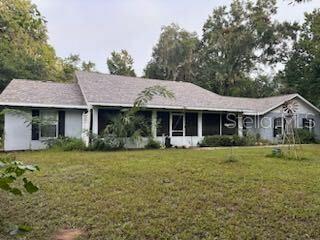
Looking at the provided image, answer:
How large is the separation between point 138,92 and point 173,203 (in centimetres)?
1374

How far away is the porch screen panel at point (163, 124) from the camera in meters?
18.6

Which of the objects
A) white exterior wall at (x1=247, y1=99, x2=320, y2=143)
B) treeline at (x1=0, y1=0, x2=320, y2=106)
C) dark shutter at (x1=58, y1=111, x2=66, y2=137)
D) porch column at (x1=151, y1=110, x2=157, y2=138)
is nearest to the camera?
dark shutter at (x1=58, y1=111, x2=66, y2=137)

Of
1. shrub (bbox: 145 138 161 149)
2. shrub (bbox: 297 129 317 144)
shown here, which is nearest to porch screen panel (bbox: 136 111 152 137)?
shrub (bbox: 145 138 161 149)

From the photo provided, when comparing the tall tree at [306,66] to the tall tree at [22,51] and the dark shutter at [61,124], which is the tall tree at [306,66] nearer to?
the dark shutter at [61,124]

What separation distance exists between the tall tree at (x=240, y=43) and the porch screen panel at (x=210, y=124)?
43.9 ft

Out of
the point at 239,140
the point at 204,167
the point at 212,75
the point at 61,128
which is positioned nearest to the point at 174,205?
the point at 204,167

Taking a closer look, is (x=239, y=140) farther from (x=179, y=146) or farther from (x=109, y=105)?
(x=109, y=105)

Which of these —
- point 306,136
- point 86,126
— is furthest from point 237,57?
point 86,126

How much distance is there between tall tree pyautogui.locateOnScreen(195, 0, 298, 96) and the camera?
108 feet

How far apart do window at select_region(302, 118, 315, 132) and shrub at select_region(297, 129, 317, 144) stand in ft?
2.86

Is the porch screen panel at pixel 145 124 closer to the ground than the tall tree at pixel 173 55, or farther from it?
closer to the ground

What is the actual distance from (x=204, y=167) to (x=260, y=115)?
552 inches

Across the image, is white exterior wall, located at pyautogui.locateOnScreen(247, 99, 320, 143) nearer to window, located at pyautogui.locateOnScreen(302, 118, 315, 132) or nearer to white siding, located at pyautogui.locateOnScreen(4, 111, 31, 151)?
window, located at pyautogui.locateOnScreen(302, 118, 315, 132)

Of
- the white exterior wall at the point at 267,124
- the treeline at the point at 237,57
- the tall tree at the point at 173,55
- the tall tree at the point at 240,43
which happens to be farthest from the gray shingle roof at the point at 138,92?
the tall tree at the point at 173,55
